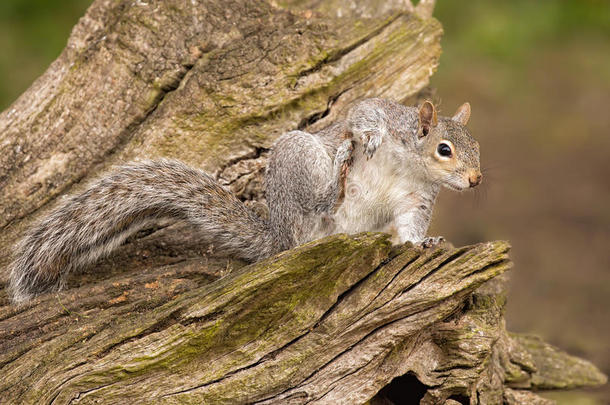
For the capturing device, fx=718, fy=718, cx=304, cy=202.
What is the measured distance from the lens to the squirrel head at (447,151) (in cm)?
225

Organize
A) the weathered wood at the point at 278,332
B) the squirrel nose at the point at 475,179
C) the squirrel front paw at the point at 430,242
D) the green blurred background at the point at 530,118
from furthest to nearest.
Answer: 1. the green blurred background at the point at 530,118
2. the squirrel nose at the point at 475,179
3. the squirrel front paw at the point at 430,242
4. the weathered wood at the point at 278,332

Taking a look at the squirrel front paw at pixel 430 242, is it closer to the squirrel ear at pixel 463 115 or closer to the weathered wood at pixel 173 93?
the squirrel ear at pixel 463 115

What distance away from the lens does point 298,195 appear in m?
2.31

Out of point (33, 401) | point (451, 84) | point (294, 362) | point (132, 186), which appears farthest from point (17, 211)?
point (451, 84)

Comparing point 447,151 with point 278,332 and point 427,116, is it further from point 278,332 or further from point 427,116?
point 278,332

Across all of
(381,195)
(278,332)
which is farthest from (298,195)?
(278,332)

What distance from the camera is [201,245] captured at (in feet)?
7.86

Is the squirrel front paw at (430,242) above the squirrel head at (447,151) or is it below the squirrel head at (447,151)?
below

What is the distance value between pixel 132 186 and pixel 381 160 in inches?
31.7

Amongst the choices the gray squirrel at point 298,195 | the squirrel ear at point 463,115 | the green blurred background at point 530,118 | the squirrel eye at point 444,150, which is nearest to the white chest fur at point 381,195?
the gray squirrel at point 298,195

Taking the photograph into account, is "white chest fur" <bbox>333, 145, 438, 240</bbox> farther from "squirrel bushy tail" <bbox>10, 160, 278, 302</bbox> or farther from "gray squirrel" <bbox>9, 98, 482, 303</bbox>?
"squirrel bushy tail" <bbox>10, 160, 278, 302</bbox>

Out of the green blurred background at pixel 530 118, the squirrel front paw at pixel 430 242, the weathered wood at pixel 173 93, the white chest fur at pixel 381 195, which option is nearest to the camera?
the squirrel front paw at pixel 430 242

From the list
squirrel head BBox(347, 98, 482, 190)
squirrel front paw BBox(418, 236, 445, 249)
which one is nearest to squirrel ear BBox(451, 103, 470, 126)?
squirrel head BBox(347, 98, 482, 190)

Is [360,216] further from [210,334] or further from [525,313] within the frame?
[525,313]
